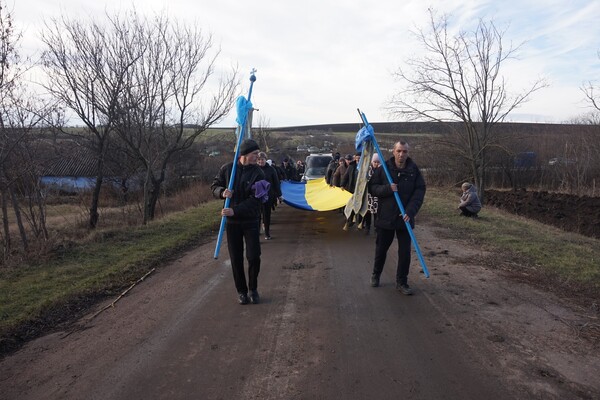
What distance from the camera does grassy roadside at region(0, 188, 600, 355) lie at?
17.5 feet

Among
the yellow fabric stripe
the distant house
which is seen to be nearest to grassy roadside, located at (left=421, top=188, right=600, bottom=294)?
the yellow fabric stripe

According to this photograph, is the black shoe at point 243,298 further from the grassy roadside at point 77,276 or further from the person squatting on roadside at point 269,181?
the person squatting on roadside at point 269,181

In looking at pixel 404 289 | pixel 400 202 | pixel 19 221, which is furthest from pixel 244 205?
pixel 19 221

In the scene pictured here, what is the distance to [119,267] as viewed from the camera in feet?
24.1

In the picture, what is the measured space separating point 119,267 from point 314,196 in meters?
6.51

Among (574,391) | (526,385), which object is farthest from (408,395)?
(574,391)

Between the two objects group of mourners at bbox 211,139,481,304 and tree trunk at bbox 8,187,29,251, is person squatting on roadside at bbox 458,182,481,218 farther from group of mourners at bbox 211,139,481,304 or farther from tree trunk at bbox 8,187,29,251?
tree trunk at bbox 8,187,29,251

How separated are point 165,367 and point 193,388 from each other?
1.70ft

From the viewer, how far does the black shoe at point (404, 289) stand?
5.59m

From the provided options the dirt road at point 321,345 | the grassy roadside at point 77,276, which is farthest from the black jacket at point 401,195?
the grassy roadside at point 77,276

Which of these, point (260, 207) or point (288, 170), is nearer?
point (260, 207)

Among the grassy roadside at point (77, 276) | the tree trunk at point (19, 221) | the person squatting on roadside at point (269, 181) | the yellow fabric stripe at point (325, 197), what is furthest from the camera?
the yellow fabric stripe at point (325, 197)

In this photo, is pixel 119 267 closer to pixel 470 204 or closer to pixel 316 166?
pixel 470 204

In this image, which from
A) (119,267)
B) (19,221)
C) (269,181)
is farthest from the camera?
(269,181)
